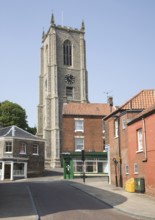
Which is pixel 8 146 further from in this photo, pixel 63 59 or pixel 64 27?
pixel 64 27

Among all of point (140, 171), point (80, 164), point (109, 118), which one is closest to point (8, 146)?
point (80, 164)

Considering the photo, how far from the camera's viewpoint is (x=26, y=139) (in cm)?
4794

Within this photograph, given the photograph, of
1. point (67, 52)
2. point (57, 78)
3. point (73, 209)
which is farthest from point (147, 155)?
point (67, 52)

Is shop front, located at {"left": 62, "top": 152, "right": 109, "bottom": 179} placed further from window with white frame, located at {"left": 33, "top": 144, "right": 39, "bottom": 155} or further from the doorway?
the doorway

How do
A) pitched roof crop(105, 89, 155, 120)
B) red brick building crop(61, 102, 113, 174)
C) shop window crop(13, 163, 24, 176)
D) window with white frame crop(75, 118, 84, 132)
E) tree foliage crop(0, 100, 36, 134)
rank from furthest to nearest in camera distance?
tree foliage crop(0, 100, 36, 134) → window with white frame crop(75, 118, 84, 132) → red brick building crop(61, 102, 113, 174) → shop window crop(13, 163, 24, 176) → pitched roof crop(105, 89, 155, 120)

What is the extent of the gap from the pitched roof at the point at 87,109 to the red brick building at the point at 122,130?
2109cm

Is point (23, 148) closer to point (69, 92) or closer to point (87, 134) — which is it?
point (87, 134)

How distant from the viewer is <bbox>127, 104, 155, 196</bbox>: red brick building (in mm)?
20484

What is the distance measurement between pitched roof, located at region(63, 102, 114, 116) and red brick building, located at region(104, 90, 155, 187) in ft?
69.2

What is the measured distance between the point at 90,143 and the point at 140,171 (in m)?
29.5

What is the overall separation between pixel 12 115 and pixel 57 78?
1342 centimetres

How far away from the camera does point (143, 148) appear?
72.6 ft

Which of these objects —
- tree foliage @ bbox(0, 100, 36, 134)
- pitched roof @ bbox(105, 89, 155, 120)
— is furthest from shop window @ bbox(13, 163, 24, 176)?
pitched roof @ bbox(105, 89, 155, 120)

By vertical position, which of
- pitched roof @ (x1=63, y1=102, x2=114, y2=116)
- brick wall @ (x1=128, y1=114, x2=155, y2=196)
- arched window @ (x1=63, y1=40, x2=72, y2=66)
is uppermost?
arched window @ (x1=63, y1=40, x2=72, y2=66)
